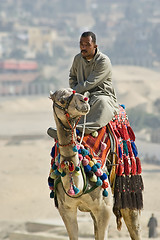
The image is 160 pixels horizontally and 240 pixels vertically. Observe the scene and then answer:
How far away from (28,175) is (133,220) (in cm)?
3144

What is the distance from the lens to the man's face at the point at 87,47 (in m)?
7.85

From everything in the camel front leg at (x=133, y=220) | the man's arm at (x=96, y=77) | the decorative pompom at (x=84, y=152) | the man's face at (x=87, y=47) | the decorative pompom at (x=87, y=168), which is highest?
the man's face at (x=87, y=47)

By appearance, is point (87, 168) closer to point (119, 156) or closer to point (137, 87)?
point (119, 156)

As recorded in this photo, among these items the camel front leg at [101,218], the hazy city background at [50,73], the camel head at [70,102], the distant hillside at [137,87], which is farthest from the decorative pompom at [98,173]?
the distant hillside at [137,87]

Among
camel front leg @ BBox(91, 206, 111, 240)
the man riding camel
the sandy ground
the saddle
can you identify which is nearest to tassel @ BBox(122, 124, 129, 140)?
the saddle

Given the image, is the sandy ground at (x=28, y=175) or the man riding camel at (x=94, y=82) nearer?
the man riding camel at (x=94, y=82)

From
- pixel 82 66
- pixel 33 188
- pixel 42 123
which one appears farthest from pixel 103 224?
pixel 42 123

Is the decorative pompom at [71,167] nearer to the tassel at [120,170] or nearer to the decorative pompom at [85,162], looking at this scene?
the decorative pompom at [85,162]

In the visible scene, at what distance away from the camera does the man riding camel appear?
25.7ft

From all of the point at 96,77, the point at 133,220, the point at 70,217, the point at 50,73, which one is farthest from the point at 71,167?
the point at 50,73

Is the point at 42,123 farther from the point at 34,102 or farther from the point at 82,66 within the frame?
the point at 82,66

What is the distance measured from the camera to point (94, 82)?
7.92 meters

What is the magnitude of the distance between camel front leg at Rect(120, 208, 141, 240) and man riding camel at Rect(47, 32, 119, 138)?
129 cm

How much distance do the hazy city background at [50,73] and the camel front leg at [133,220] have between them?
12.2 metres
